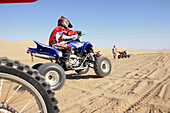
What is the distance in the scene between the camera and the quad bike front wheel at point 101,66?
5.06m

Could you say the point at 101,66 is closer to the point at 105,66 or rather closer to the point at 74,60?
the point at 105,66

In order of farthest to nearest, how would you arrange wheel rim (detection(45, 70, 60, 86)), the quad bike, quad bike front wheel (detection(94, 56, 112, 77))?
quad bike front wheel (detection(94, 56, 112, 77)), wheel rim (detection(45, 70, 60, 86)), the quad bike

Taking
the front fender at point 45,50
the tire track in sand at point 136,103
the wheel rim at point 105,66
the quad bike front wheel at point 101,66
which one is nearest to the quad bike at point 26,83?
the tire track in sand at point 136,103

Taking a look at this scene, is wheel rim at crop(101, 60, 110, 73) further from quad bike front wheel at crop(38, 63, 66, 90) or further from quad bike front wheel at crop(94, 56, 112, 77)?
quad bike front wheel at crop(38, 63, 66, 90)

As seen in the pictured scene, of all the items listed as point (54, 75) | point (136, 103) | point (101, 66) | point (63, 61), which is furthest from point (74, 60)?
point (136, 103)

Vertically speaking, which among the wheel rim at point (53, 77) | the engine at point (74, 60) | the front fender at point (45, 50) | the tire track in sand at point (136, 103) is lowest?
the tire track in sand at point (136, 103)

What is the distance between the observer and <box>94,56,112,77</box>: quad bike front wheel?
16.6ft

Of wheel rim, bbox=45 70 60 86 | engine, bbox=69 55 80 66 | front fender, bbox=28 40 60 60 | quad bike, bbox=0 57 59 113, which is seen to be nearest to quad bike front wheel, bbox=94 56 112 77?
engine, bbox=69 55 80 66

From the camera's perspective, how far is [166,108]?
242 centimetres

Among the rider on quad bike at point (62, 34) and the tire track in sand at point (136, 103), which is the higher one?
the rider on quad bike at point (62, 34)

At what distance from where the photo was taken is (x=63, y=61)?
15.9 feet

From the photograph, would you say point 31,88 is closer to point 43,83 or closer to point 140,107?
point 43,83

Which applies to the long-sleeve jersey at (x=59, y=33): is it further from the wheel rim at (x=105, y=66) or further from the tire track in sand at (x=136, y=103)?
the tire track in sand at (x=136, y=103)

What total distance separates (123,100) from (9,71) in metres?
2.38
